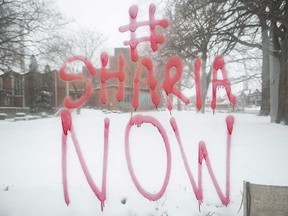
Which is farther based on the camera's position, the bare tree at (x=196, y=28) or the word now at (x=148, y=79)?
the bare tree at (x=196, y=28)

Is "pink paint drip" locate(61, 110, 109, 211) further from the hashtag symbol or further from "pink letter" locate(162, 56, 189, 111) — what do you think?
the hashtag symbol

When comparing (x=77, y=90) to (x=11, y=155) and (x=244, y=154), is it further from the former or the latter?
(x=244, y=154)

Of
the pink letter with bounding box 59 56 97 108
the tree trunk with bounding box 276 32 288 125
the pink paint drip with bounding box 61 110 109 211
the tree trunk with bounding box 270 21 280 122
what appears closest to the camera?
the pink paint drip with bounding box 61 110 109 211

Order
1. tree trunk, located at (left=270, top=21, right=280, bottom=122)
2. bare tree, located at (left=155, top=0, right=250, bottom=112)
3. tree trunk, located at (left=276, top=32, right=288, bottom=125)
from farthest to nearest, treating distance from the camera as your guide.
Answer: tree trunk, located at (left=270, top=21, right=280, bottom=122) → tree trunk, located at (left=276, top=32, right=288, bottom=125) → bare tree, located at (left=155, top=0, right=250, bottom=112)

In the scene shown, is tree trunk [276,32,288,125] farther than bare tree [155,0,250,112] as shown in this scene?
Yes

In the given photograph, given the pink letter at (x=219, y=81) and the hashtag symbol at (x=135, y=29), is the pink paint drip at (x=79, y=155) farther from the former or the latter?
the pink letter at (x=219, y=81)

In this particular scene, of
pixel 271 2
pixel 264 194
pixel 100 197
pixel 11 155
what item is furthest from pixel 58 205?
pixel 271 2

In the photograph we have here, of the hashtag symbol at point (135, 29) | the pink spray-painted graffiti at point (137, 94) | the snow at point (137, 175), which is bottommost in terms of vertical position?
the snow at point (137, 175)

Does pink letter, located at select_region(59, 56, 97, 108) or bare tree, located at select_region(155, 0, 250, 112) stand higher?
bare tree, located at select_region(155, 0, 250, 112)

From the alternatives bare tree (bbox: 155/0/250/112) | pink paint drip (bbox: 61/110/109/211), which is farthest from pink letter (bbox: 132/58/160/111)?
bare tree (bbox: 155/0/250/112)

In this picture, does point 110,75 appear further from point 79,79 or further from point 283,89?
point 283,89

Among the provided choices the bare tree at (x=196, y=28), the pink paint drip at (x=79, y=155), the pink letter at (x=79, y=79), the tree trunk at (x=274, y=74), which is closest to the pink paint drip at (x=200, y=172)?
the pink paint drip at (x=79, y=155)

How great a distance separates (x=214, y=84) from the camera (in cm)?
296

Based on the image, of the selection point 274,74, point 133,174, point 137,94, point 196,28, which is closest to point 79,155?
point 133,174
